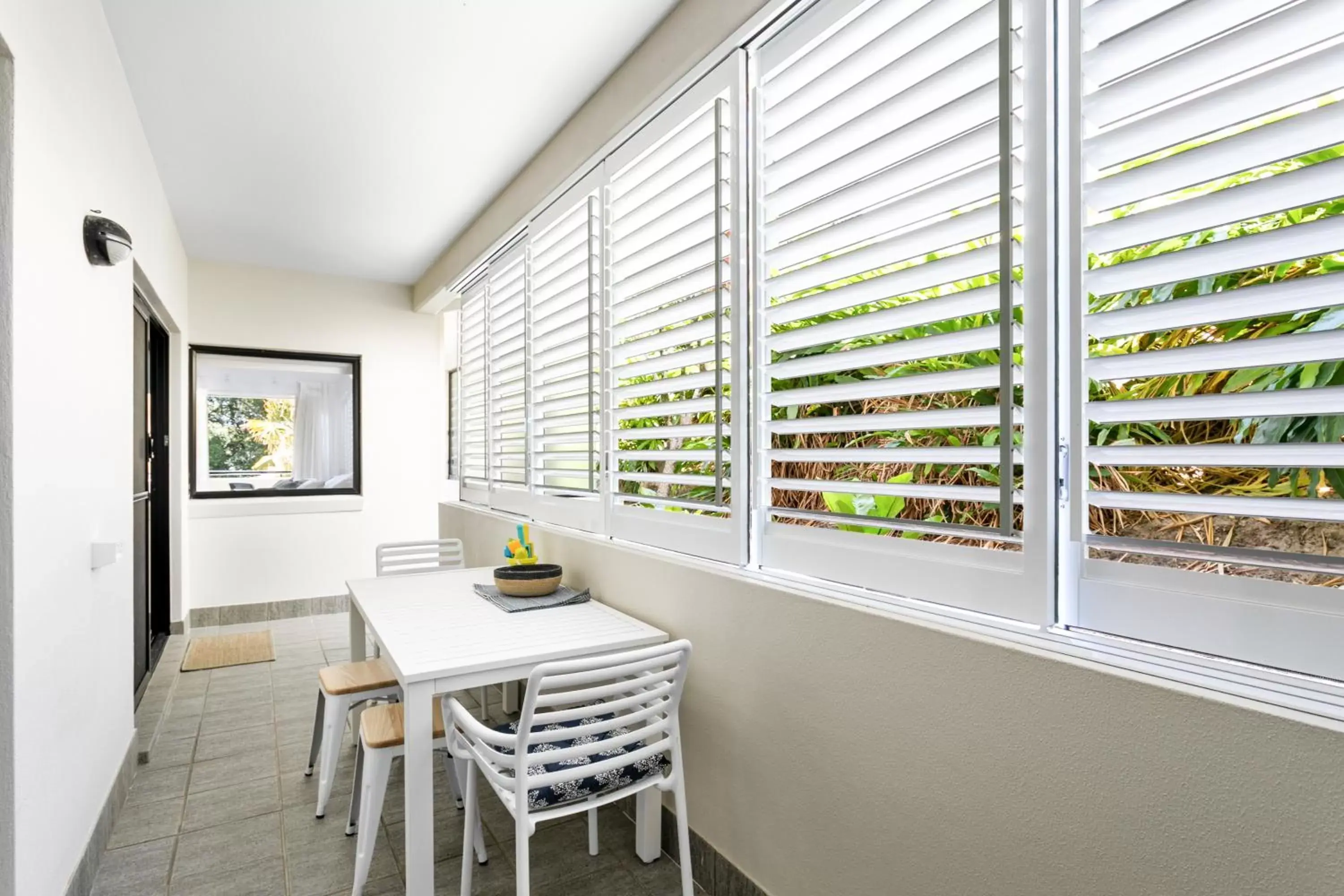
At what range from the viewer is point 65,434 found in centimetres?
178

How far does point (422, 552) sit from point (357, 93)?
2114 mm

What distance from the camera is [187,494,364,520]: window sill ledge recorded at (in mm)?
5090

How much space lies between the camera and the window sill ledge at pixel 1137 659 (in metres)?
0.89

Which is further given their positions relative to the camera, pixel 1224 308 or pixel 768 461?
pixel 768 461

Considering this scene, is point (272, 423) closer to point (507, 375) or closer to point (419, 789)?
point (507, 375)

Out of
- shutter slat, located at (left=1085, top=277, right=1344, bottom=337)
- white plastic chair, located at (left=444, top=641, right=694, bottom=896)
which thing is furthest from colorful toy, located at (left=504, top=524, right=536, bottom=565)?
shutter slat, located at (left=1085, top=277, right=1344, bottom=337)

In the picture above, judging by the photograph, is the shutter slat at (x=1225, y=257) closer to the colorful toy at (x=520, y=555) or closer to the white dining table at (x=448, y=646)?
the white dining table at (x=448, y=646)

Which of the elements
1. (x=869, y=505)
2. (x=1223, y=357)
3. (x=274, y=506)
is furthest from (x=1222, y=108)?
(x=274, y=506)

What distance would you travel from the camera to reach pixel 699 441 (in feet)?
8.10

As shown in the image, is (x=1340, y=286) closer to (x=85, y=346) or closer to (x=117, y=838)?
(x=85, y=346)

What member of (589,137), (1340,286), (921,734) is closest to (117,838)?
(921,734)

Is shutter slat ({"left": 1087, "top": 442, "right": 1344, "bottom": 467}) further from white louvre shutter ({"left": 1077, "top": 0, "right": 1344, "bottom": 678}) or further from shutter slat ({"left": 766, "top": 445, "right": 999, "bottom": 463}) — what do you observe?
shutter slat ({"left": 766, "top": 445, "right": 999, "bottom": 463})

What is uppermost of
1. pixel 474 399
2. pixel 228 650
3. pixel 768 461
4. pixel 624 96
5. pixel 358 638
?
pixel 624 96

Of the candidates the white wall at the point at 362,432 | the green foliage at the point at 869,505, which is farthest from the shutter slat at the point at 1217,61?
the white wall at the point at 362,432
